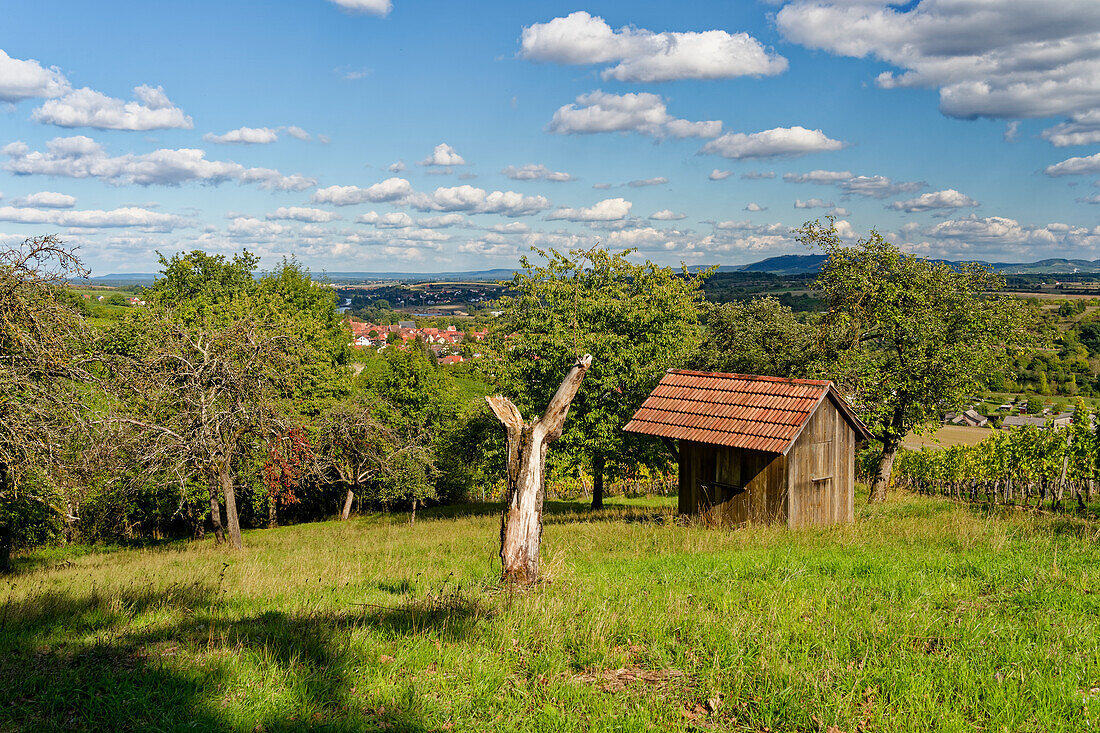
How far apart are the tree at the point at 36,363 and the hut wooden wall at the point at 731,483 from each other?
12849mm

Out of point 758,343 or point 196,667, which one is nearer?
point 196,667

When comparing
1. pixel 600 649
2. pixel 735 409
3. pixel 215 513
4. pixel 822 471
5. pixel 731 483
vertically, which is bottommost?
pixel 215 513

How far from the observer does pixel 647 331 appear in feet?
75.3

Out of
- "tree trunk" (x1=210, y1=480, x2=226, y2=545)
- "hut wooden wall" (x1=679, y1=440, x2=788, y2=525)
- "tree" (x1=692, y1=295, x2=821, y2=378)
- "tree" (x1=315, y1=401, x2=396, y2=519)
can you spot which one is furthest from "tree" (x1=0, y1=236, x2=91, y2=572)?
"tree" (x1=692, y1=295, x2=821, y2=378)

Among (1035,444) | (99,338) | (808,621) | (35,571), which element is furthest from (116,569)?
(1035,444)

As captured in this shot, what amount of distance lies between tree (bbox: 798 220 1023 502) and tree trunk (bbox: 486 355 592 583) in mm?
15240

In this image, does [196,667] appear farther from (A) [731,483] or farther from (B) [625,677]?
(A) [731,483]

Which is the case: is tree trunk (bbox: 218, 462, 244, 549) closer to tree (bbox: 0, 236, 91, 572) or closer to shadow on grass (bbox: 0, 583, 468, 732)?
tree (bbox: 0, 236, 91, 572)

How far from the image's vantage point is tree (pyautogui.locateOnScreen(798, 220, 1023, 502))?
766 inches

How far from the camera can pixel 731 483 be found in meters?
15.2

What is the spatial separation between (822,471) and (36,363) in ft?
52.6

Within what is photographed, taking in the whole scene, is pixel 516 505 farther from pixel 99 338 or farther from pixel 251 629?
pixel 99 338

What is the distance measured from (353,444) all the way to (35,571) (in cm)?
1151

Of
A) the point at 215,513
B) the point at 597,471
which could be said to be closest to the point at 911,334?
the point at 597,471
